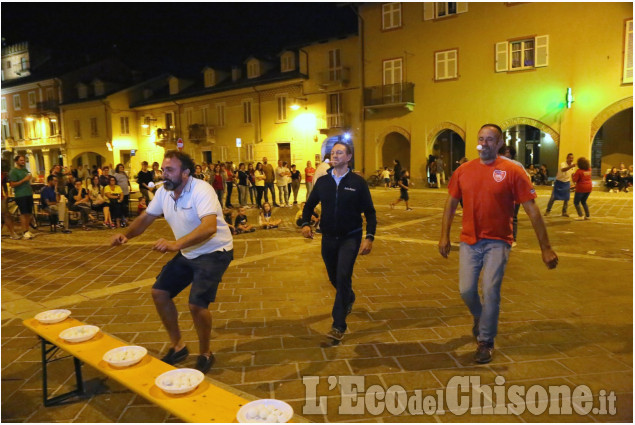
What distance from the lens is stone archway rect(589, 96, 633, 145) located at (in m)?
19.9

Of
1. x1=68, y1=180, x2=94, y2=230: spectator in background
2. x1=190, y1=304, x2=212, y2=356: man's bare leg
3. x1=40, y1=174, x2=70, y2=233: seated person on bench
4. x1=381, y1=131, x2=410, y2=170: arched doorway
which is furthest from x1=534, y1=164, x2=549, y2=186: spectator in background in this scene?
x1=190, y1=304, x2=212, y2=356: man's bare leg

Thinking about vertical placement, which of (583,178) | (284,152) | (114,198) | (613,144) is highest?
(284,152)

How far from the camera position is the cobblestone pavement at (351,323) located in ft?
11.3

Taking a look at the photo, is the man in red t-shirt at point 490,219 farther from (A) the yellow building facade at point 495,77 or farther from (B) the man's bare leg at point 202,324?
(A) the yellow building facade at point 495,77

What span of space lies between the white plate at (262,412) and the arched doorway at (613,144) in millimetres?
25499

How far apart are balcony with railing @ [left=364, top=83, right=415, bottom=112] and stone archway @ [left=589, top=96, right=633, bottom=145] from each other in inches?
348

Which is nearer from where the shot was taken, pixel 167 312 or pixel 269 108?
pixel 167 312

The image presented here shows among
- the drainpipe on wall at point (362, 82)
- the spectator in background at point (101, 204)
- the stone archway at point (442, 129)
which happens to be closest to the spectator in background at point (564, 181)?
the spectator in background at point (101, 204)

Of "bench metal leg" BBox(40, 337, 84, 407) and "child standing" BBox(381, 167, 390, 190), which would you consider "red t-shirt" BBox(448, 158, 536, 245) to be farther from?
"child standing" BBox(381, 167, 390, 190)

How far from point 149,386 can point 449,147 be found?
27.4 m

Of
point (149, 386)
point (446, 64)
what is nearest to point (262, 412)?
point (149, 386)

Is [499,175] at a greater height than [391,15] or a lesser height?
lesser

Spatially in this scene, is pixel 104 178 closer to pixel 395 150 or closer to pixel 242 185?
pixel 242 185

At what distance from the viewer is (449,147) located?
92.1 ft
